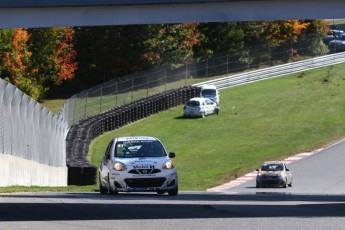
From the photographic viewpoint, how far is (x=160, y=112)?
6631cm

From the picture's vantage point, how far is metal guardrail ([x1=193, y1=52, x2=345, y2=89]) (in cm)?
7812

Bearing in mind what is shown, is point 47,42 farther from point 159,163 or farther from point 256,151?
point 159,163

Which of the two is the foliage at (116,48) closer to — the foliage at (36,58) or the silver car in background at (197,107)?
the foliage at (36,58)

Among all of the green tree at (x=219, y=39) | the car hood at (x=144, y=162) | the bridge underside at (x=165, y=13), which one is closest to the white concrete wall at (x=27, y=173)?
the car hood at (x=144, y=162)

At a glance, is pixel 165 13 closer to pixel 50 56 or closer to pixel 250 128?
pixel 250 128

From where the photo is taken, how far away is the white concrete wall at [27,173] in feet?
85.7

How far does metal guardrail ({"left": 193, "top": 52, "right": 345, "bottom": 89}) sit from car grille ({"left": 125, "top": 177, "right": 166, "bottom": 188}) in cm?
5380

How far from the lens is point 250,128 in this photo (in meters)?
62.1

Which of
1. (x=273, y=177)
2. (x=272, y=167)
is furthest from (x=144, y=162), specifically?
(x=272, y=167)

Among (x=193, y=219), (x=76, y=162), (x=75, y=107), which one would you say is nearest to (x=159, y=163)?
(x=193, y=219)

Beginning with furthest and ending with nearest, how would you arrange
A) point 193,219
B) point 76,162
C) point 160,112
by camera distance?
1. point 160,112
2. point 76,162
3. point 193,219

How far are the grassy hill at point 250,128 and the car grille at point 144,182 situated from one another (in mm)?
16822

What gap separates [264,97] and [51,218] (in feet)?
191

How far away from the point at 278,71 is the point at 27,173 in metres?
53.8
